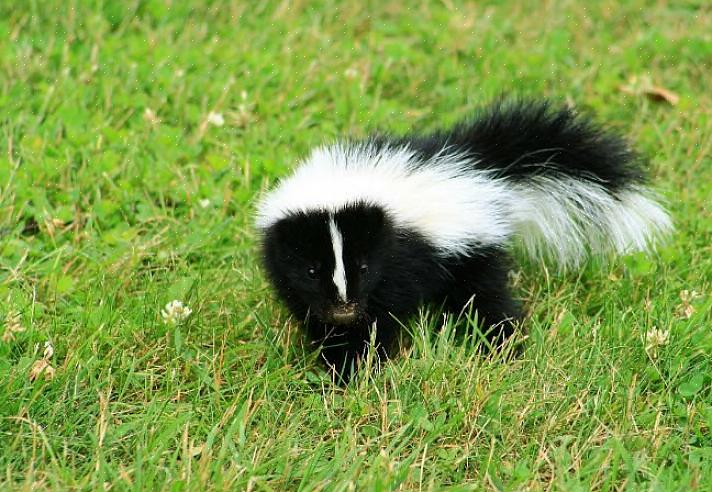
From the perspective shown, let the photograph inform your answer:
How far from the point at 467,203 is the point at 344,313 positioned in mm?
901

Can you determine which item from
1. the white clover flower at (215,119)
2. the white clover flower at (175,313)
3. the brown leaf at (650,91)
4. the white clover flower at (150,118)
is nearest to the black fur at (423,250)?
the white clover flower at (175,313)

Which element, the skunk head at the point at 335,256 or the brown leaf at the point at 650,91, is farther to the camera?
the brown leaf at the point at 650,91

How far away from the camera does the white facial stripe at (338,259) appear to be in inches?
161

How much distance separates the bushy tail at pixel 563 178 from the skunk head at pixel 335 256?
84 cm

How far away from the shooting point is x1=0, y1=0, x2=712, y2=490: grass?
12.4ft

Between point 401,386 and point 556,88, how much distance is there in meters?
3.59

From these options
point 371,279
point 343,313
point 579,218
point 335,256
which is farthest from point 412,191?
point 579,218

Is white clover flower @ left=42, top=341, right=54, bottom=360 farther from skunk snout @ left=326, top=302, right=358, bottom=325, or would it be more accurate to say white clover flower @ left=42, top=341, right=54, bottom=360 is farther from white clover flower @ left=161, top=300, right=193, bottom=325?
skunk snout @ left=326, top=302, right=358, bottom=325

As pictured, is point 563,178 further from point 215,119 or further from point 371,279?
point 215,119

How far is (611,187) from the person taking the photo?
4980 mm

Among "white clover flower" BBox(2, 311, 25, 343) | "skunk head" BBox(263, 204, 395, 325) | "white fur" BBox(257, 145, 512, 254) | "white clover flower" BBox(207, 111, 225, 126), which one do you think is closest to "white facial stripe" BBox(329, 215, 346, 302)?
"skunk head" BBox(263, 204, 395, 325)

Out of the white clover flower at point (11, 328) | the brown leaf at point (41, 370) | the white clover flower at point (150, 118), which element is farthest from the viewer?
the white clover flower at point (150, 118)

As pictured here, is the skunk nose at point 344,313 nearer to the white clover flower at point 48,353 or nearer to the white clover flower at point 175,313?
the white clover flower at point 175,313

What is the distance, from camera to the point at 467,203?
4.66 m
